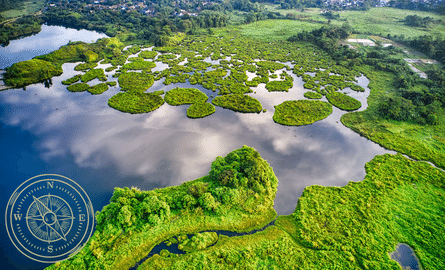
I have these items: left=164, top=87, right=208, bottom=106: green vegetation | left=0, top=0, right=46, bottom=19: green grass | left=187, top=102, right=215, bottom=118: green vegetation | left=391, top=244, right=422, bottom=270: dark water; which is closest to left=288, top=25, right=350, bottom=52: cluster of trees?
left=164, top=87, right=208, bottom=106: green vegetation

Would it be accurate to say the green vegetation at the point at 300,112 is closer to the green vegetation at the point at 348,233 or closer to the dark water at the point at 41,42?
the green vegetation at the point at 348,233

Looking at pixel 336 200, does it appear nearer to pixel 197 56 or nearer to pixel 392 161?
pixel 392 161

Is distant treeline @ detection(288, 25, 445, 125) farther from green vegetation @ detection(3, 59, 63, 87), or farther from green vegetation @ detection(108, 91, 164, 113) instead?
green vegetation @ detection(3, 59, 63, 87)

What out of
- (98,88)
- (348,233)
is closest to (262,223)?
(348,233)

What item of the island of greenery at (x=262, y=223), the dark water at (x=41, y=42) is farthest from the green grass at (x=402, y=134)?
the dark water at (x=41, y=42)

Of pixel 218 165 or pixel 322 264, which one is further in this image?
pixel 218 165

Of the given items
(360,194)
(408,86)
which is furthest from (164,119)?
(408,86)
